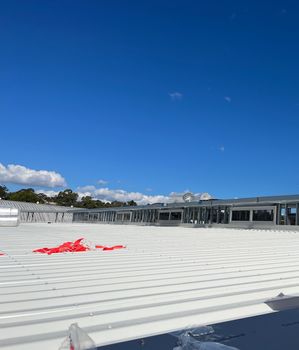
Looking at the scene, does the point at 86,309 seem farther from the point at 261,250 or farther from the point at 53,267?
the point at 261,250

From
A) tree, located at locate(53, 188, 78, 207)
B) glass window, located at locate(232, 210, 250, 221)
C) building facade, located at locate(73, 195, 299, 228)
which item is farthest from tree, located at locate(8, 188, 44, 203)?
glass window, located at locate(232, 210, 250, 221)

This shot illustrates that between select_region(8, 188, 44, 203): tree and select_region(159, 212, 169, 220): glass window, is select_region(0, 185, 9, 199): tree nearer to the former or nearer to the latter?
select_region(8, 188, 44, 203): tree

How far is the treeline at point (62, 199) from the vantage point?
315 ft

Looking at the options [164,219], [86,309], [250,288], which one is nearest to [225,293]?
[250,288]

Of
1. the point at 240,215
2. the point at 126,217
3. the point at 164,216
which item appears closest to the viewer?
the point at 240,215

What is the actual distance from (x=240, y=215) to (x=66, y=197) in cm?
9360

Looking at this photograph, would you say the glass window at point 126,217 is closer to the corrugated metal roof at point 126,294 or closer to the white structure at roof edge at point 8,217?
the white structure at roof edge at point 8,217

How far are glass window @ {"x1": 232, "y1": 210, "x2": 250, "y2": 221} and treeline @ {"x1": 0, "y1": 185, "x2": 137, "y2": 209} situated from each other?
71.2 meters

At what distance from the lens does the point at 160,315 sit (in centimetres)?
325

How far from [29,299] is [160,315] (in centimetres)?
126

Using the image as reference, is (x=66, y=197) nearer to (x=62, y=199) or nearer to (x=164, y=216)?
(x=62, y=199)

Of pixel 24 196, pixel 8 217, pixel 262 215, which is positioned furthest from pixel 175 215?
pixel 24 196

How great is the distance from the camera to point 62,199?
4387 inches

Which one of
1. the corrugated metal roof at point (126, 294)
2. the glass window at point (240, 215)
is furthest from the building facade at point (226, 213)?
the corrugated metal roof at point (126, 294)
